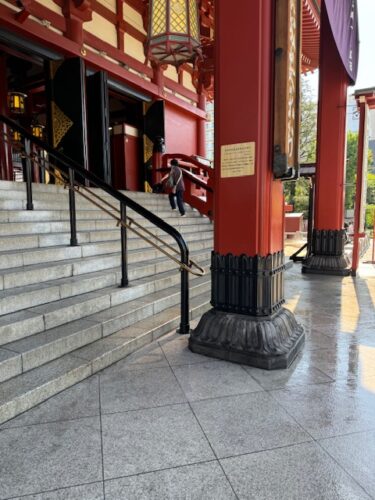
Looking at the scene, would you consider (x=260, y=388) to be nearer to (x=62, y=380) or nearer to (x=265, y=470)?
(x=265, y=470)

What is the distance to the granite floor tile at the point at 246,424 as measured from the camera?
1.80m

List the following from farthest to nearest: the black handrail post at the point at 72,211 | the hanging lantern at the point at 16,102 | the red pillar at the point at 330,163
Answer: the hanging lantern at the point at 16,102
the red pillar at the point at 330,163
the black handrail post at the point at 72,211

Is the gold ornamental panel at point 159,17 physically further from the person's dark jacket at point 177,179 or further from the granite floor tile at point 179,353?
the person's dark jacket at point 177,179

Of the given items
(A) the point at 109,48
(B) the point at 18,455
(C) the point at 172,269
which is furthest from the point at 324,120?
(B) the point at 18,455

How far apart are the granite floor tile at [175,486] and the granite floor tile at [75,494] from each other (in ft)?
0.13

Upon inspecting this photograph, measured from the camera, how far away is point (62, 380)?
2291 mm

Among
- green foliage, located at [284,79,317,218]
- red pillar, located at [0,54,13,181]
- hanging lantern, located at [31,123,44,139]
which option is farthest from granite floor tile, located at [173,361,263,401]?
green foliage, located at [284,79,317,218]

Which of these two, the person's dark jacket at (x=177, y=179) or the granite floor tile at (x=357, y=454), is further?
the person's dark jacket at (x=177, y=179)

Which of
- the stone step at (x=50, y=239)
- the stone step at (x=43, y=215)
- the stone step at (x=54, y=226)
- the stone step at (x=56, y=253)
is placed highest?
the stone step at (x=43, y=215)

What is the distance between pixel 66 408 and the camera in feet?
6.89

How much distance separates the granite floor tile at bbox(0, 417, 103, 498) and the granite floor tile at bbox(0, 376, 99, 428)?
6 centimetres

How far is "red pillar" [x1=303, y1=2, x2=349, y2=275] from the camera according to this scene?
264 inches

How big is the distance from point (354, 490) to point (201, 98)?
12.3m

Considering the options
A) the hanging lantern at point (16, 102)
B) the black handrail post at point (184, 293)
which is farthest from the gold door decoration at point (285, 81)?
the hanging lantern at point (16, 102)
